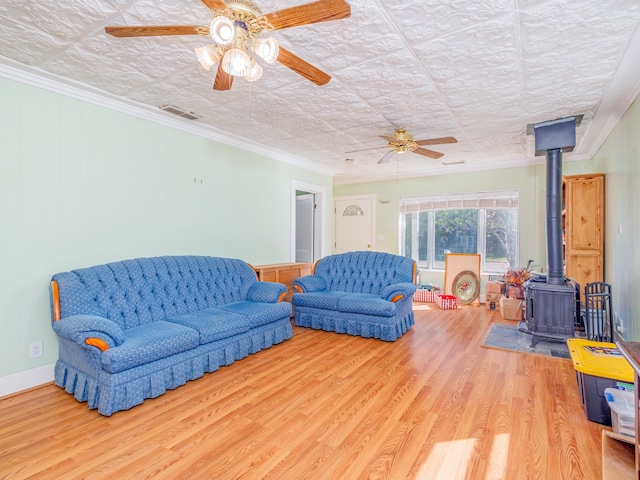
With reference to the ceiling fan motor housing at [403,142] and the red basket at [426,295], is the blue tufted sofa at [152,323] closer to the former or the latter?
the ceiling fan motor housing at [403,142]

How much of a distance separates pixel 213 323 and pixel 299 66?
88.1 inches

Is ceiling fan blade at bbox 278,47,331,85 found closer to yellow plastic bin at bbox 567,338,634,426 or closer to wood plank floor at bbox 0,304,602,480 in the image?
wood plank floor at bbox 0,304,602,480

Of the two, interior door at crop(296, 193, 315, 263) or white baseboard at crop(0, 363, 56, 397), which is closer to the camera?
white baseboard at crop(0, 363, 56, 397)

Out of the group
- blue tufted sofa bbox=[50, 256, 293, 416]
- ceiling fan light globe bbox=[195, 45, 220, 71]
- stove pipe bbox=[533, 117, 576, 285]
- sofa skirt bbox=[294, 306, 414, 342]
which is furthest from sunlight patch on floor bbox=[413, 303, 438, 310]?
ceiling fan light globe bbox=[195, 45, 220, 71]

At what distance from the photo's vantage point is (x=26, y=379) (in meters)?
2.76

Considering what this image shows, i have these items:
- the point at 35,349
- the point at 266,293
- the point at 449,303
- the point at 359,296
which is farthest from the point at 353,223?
the point at 35,349

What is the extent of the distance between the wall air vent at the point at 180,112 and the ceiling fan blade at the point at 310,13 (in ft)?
7.32

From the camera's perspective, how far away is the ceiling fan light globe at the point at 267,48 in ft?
5.82

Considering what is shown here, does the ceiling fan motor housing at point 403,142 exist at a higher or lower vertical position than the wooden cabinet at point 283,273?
higher

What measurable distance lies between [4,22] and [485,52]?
312 cm

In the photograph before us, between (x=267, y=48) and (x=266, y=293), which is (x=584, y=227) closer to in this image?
(x=266, y=293)

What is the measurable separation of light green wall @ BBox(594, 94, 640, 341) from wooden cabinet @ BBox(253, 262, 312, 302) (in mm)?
3788

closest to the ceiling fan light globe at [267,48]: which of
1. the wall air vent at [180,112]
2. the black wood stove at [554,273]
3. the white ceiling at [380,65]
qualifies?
the white ceiling at [380,65]

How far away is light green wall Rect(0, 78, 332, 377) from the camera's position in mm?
2707
